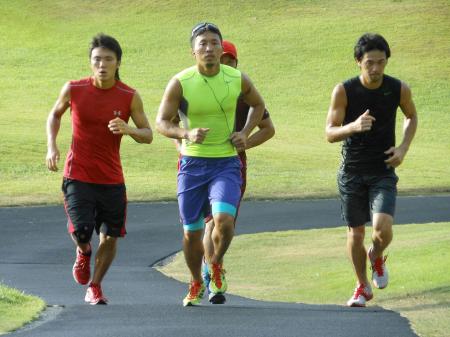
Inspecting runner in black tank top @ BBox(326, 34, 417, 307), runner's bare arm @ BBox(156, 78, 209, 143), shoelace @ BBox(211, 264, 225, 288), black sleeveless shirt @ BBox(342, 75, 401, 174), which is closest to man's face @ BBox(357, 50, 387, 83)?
runner in black tank top @ BBox(326, 34, 417, 307)

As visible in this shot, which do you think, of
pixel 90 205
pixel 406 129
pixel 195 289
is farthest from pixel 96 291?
pixel 406 129

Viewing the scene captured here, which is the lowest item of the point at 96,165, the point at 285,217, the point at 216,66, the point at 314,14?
the point at 285,217

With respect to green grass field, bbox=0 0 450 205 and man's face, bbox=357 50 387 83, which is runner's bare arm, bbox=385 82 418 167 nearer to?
man's face, bbox=357 50 387 83

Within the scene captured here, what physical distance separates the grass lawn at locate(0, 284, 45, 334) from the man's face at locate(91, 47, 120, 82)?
1843 millimetres

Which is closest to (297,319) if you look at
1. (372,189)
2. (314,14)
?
(372,189)

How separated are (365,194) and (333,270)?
3746 millimetres

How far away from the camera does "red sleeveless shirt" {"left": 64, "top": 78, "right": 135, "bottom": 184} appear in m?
10.1

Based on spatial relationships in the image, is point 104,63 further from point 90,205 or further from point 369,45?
point 369,45

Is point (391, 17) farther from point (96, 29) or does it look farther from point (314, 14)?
point (96, 29)

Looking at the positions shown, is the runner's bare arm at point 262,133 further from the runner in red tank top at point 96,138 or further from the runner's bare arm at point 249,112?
the runner in red tank top at point 96,138

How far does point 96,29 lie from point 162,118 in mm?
52129

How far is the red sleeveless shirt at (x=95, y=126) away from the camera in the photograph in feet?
33.2

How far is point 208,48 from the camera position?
10.1 metres

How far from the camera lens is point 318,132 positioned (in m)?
42.5
